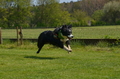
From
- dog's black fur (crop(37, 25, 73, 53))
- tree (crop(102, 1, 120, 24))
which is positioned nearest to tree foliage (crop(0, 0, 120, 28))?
tree (crop(102, 1, 120, 24))

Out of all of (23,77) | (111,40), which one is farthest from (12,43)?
(23,77)

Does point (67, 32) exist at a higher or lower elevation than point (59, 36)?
higher

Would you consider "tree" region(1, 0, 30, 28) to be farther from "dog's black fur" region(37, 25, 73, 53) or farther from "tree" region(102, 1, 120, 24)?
"dog's black fur" region(37, 25, 73, 53)

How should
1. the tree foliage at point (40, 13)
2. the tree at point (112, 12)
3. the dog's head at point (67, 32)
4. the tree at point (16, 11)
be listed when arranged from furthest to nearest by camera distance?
the tree at point (16, 11) → the tree foliage at point (40, 13) → the tree at point (112, 12) → the dog's head at point (67, 32)

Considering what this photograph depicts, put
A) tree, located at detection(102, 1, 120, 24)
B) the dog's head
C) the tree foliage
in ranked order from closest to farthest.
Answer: the dog's head → tree, located at detection(102, 1, 120, 24) → the tree foliage

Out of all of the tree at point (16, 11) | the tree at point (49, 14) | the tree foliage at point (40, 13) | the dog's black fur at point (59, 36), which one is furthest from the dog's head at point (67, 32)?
the tree at point (16, 11)

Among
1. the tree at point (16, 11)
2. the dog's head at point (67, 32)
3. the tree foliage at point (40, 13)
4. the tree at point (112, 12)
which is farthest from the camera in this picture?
the tree at point (16, 11)

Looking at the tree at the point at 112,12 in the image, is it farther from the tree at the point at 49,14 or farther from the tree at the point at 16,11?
the tree at the point at 16,11

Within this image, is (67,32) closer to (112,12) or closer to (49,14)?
(112,12)

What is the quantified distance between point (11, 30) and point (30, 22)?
162 ft

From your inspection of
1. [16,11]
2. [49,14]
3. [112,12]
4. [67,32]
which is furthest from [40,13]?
[67,32]

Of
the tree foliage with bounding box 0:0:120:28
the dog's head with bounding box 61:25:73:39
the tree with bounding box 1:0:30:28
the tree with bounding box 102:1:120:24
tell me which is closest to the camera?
the dog's head with bounding box 61:25:73:39

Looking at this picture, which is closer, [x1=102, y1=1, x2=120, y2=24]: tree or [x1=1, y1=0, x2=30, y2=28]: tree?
[x1=102, y1=1, x2=120, y2=24]: tree

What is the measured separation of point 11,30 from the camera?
91.5 feet
